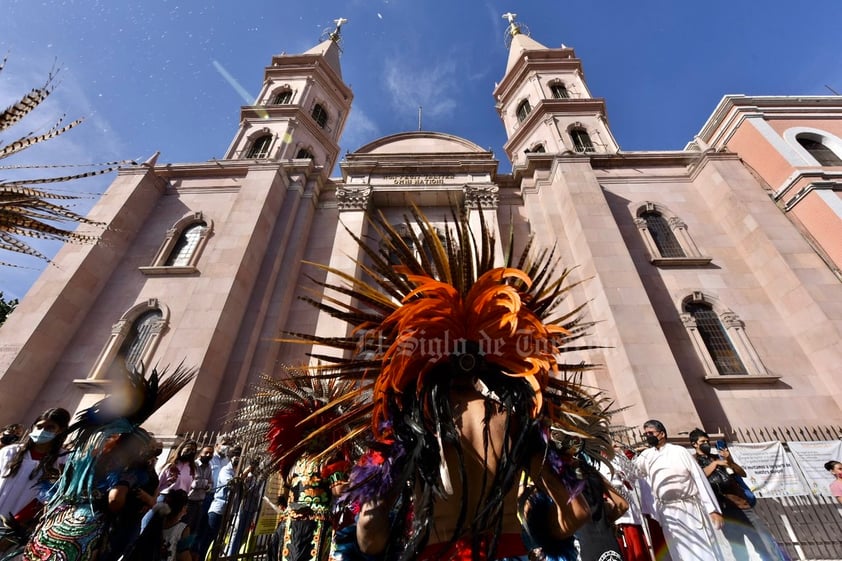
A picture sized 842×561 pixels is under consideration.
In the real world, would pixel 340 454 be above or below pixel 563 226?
below

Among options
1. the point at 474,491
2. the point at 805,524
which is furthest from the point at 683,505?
the point at 805,524

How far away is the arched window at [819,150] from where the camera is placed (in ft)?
45.8

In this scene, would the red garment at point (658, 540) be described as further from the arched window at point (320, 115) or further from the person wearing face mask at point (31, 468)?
the arched window at point (320, 115)

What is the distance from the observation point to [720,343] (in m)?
10.4

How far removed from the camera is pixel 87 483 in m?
2.71

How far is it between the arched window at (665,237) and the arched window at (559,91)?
10.0 m

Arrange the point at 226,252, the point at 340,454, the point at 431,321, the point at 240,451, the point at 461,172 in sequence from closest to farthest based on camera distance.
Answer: the point at 431,321
the point at 340,454
the point at 240,451
the point at 226,252
the point at 461,172

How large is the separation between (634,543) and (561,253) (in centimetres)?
869

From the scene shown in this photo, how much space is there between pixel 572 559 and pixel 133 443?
338 centimetres

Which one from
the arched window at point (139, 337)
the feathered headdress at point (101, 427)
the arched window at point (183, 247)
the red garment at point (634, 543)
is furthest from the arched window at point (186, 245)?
the red garment at point (634, 543)

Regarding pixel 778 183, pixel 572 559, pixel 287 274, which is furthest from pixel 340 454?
pixel 778 183

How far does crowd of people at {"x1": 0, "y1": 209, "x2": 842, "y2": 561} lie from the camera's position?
175cm

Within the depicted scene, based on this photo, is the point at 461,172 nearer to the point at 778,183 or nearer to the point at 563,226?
the point at 563,226

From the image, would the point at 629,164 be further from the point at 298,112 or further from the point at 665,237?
the point at 298,112
